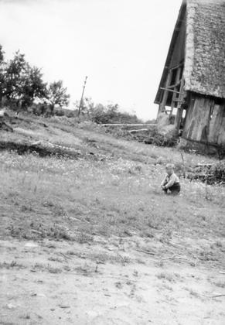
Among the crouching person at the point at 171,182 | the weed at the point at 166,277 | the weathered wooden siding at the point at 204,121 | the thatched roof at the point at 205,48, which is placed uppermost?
the thatched roof at the point at 205,48

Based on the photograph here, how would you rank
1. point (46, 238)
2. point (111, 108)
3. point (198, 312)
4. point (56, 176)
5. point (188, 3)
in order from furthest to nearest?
point (111, 108) < point (188, 3) < point (56, 176) < point (46, 238) < point (198, 312)

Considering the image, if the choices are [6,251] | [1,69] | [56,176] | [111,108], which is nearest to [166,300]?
[6,251]

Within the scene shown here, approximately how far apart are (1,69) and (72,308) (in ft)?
162

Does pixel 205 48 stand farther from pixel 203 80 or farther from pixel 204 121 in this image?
pixel 204 121

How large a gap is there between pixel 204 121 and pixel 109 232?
19474 mm

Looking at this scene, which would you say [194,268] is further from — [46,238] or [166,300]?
[46,238]

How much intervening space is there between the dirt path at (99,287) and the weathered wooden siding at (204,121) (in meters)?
19.8

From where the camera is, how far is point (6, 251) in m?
5.57

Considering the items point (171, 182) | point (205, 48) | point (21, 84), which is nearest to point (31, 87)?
point (21, 84)

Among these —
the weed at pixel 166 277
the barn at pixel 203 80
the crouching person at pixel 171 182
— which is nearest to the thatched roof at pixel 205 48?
the barn at pixel 203 80

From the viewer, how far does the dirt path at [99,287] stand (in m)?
4.15

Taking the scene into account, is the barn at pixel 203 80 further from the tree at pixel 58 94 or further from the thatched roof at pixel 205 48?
the tree at pixel 58 94

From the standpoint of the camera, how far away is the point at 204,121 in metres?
25.9

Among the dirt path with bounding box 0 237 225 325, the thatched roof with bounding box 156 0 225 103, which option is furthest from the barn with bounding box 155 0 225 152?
the dirt path with bounding box 0 237 225 325
